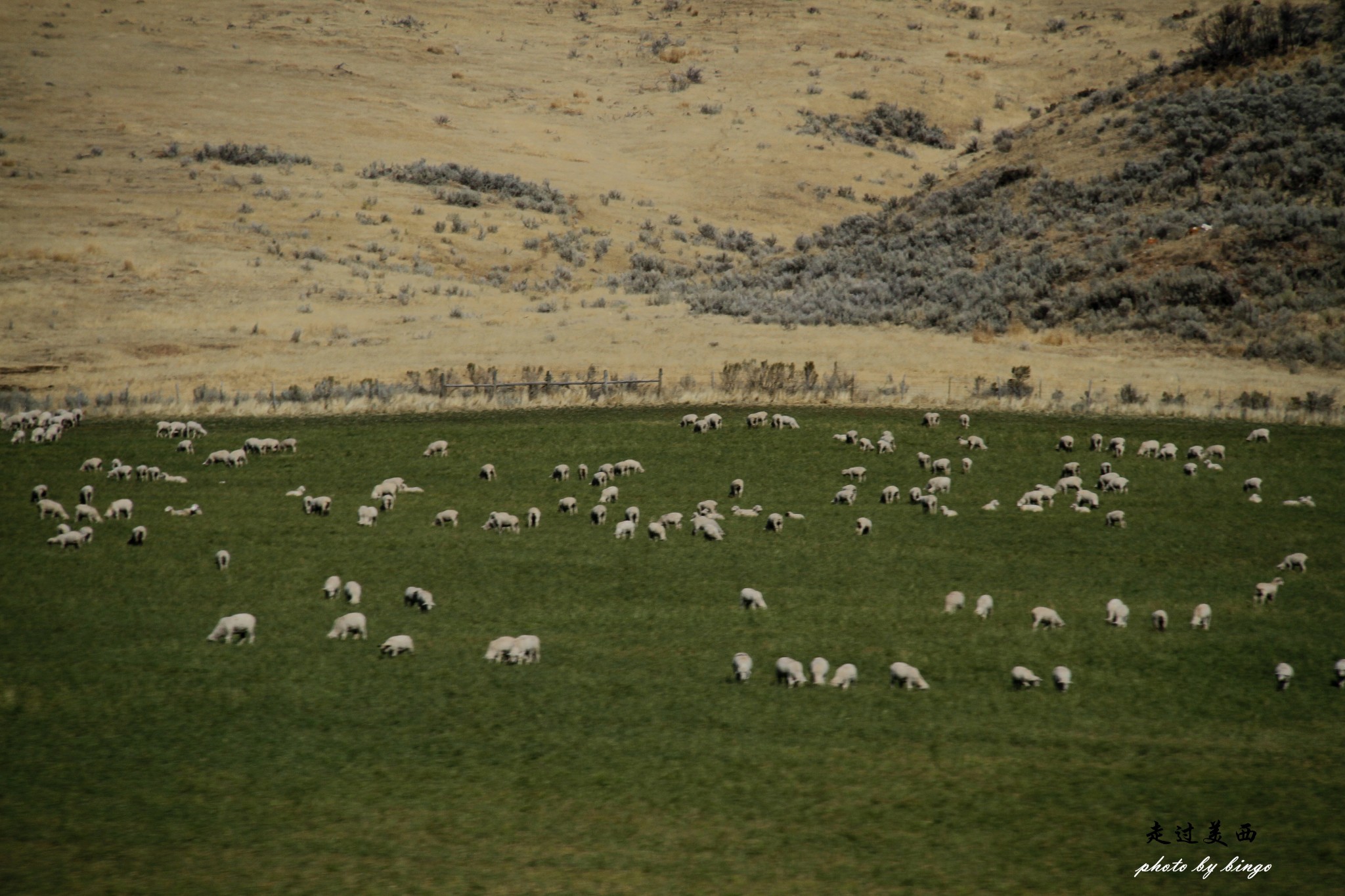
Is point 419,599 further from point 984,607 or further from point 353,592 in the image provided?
point 984,607

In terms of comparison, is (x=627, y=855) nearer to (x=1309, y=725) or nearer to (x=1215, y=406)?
(x=1309, y=725)

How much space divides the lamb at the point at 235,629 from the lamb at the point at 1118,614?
548 inches

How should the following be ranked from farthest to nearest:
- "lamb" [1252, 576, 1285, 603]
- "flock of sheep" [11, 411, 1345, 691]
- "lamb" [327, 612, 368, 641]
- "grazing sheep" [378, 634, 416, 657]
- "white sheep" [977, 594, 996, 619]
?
"lamb" [1252, 576, 1285, 603]
"white sheep" [977, 594, 996, 619]
"lamb" [327, 612, 368, 641]
"grazing sheep" [378, 634, 416, 657]
"flock of sheep" [11, 411, 1345, 691]

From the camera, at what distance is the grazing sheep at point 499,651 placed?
708 inches

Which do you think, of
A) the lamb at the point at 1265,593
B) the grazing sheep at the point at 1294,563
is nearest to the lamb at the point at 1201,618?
the lamb at the point at 1265,593

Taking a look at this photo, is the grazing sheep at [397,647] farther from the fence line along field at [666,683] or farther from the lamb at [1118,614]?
the lamb at [1118,614]

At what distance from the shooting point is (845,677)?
55.6ft

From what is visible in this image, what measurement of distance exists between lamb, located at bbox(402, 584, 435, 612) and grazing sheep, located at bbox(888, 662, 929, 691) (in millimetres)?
8097

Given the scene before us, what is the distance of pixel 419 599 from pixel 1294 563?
1677 centimetres

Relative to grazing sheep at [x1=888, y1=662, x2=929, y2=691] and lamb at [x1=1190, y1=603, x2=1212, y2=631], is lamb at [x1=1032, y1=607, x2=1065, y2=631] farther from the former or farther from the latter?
grazing sheep at [x1=888, y1=662, x2=929, y2=691]

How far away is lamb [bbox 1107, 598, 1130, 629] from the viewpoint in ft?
65.2

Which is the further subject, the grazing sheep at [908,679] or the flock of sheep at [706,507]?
the flock of sheep at [706,507]

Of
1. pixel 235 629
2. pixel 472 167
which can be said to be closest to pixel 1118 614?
pixel 235 629

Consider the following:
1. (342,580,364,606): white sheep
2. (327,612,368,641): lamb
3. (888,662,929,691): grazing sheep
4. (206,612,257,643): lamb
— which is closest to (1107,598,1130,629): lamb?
(888,662,929,691): grazing sheep
